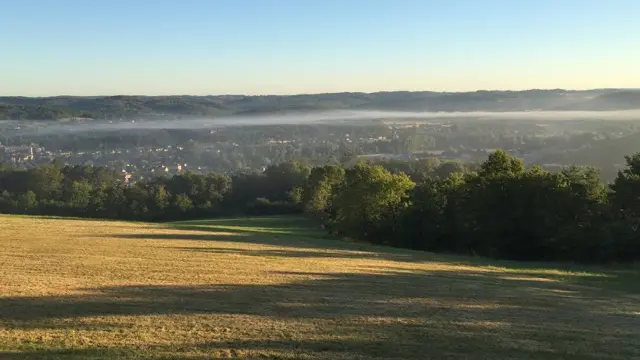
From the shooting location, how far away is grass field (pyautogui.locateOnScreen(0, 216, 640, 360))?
11805 millimetres

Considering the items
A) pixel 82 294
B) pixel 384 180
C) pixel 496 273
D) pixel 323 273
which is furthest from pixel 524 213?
pixel 82 294

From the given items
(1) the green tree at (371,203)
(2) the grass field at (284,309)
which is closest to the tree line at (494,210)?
(1) the green tree at (371,203)

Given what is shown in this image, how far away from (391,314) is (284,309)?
2983 mm

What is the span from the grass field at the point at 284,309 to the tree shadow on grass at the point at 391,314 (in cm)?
4

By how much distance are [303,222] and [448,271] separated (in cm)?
4935

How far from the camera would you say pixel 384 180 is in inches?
2207

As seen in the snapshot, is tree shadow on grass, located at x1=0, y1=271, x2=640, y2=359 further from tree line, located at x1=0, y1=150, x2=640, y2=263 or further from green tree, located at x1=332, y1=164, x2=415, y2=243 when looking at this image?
green tree, located at x1=332, y1=164, x2=415, y2=243

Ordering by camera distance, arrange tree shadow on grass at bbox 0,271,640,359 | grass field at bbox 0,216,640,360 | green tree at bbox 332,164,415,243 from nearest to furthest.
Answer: grass field at bbox 0,216,640,360 → tree shadow on grass at bbox 0,271,640,359 → green tree at bbox 332,164,415,243

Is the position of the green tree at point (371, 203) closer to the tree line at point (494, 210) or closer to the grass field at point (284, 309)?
the tree line at point (494, 210)

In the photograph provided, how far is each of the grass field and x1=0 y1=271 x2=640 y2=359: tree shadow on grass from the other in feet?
0.14

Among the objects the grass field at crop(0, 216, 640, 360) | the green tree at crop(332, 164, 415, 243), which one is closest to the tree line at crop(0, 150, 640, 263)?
the green tree at crop(332, 164, 415, 243)

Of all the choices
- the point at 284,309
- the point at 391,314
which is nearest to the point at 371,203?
the point at 391,314

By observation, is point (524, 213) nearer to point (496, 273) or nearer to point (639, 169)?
point (639, 169)

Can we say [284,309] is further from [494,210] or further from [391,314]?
[494,210]
